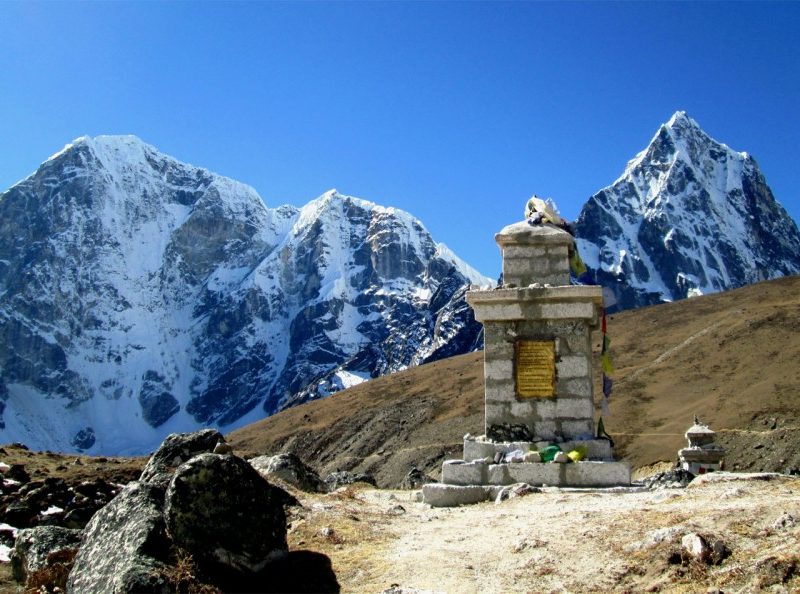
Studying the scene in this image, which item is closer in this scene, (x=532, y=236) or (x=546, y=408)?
(x=546, y=408)

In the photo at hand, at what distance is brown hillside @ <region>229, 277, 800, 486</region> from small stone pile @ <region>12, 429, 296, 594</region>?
40.3 m

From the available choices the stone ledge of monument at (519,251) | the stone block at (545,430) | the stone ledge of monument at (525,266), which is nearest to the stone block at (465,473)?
the stone block at (545,430)

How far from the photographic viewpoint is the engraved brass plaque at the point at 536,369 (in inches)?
514

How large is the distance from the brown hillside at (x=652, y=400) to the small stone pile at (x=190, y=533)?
40.3 meters

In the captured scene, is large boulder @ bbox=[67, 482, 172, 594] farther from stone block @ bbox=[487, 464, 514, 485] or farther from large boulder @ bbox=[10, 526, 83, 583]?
stone block @ bbox=[487, 464, 514, 485]

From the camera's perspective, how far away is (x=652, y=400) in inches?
2635

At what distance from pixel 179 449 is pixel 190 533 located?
4330mm

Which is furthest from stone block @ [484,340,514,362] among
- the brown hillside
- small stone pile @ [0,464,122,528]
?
the brown hillside

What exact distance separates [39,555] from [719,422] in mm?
52610

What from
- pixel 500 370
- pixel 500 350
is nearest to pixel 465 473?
pixel 500 370

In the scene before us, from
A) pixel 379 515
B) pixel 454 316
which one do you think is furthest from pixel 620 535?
Result: pixel 454 316

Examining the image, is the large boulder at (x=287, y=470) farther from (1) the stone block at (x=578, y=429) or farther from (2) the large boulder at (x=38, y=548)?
(2) the large boulder at (x=38, y=548)

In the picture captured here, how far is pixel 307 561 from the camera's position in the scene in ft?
26.3

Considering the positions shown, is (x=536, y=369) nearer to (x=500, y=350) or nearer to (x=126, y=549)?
(x=500, y=350)
